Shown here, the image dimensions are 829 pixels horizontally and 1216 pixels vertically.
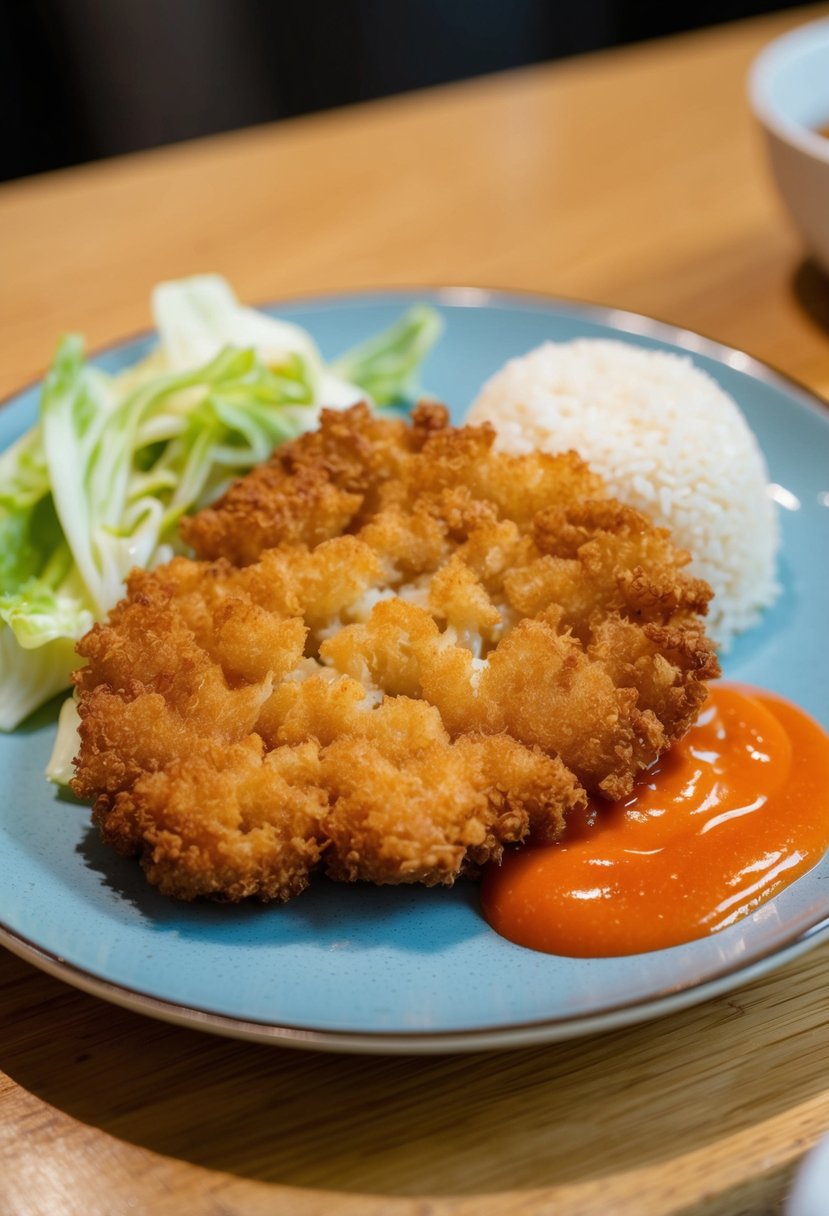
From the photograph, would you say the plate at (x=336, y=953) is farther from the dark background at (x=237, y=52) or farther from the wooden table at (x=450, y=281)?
the dark background at (x=237, y=52)

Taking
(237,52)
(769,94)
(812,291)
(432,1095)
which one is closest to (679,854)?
(432,1095)

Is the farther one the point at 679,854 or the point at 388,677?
the point at 388,677

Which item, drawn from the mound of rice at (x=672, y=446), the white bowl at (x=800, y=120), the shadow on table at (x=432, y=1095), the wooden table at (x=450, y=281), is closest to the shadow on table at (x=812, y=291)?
the wooden table at (x=450, y=281)

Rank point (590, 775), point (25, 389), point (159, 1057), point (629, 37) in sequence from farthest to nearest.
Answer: point (629, 37) < point (25, 389) < point (590, 775) < point (159, 1057)

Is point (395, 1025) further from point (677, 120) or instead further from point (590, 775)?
point (677, 120)

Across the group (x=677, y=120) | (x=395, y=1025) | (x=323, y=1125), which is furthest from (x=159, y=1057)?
(x=677, y=120)

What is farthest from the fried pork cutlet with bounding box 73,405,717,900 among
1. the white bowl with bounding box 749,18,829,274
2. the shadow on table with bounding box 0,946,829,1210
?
the white bowl with bounding box 749,18,829,274

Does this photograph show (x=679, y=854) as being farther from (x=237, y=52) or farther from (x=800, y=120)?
(x=237, y=52)
